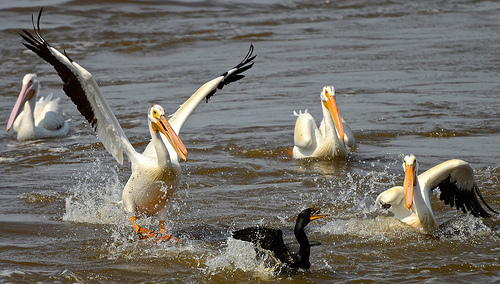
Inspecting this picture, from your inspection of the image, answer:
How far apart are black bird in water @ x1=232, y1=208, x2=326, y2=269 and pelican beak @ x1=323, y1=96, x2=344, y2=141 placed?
3.28 meters

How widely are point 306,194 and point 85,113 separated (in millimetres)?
2160

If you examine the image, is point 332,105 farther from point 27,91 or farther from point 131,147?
point 27,91

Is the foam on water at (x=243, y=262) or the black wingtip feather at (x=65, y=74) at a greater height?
the black wingtip feather at (x=65, y=74)

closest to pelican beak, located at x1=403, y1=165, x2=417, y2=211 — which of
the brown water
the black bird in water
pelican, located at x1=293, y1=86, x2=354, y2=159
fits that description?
the brown water

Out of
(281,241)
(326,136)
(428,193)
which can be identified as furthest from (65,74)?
(326,136)

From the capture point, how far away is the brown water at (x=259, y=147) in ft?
16.4

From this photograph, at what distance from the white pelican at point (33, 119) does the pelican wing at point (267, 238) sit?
5.49 m

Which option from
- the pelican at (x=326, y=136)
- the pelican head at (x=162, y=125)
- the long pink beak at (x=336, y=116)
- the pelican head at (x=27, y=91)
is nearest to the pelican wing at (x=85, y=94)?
the pelican head at (x=162, y=125)

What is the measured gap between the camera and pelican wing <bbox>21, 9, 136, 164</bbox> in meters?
5.46

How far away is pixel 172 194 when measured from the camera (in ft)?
19.6

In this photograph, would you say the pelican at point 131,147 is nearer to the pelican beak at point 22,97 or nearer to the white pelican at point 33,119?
the white pelican at point 33,119

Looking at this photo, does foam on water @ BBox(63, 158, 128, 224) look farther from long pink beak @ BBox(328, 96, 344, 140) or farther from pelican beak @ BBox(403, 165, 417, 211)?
long pink beak @ BBox(328, 96, 344, 140)

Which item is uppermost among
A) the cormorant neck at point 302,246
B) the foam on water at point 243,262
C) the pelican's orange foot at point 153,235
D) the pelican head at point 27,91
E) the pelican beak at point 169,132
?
the pelican beak at point 169,132

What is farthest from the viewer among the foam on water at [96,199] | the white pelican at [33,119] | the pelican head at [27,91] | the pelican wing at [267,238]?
the pelican head at [27,91]
